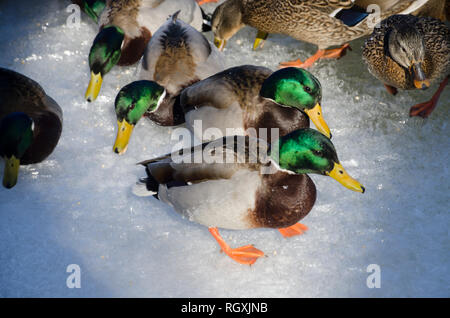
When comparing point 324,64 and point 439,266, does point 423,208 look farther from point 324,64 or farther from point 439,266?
point 324,64

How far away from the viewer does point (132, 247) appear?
9.05 ft

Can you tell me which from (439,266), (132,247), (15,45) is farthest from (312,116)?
(15,45)

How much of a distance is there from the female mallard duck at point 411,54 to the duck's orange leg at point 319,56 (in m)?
0.30

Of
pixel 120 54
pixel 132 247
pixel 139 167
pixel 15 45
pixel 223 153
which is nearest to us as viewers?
pixel 223 153

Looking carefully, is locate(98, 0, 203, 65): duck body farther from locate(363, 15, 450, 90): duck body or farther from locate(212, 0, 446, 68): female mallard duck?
locate(363, 15, 450, 90): duck body

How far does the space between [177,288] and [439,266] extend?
1402 mm

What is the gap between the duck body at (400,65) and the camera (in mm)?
3135

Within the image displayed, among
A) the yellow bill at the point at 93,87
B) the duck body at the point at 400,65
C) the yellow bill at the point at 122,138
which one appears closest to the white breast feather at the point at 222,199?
the yellow bill at the point at 122,138

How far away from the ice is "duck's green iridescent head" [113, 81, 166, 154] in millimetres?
196

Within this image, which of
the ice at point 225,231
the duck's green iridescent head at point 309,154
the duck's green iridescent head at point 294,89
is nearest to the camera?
the duck's green iridescent head at point 309,154

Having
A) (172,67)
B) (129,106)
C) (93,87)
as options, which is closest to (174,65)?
(172,67)

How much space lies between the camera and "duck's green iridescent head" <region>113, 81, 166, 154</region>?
116 inches

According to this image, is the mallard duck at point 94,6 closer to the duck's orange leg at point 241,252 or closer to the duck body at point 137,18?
the duck body at point 137,18

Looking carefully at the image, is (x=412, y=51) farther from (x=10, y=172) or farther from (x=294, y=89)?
(x=10, y=172)
